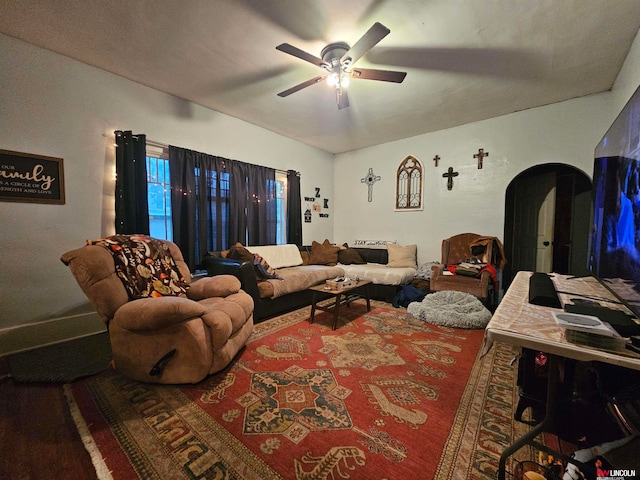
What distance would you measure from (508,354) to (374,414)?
148 centimetres

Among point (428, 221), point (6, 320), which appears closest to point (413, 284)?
point (428, 221)

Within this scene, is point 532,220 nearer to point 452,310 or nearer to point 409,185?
point 409,185

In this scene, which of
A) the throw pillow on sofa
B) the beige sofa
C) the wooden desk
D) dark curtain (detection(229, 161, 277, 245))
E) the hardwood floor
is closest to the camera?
the wooden desk

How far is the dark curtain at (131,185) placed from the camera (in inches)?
106

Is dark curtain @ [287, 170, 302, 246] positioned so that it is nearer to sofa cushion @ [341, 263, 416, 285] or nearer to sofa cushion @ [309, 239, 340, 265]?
sofa cushion @ [309, 239, 340, 265]

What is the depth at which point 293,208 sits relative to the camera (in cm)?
450

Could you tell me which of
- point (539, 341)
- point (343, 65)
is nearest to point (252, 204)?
point (343, 65)

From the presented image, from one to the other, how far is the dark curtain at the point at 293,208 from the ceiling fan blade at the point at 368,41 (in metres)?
2.50

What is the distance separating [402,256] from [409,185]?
1270 mm

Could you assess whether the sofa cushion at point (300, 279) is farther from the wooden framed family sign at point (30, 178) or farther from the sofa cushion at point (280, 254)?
the wooden framed family sign at point (30, 178)

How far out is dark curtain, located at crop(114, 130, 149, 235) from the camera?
2.69m

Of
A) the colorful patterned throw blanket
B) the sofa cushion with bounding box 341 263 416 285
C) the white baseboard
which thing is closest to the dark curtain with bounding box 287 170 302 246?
the sofa cushion with bounding box 341 263 416 285

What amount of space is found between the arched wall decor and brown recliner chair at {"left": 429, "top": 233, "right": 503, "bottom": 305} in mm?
861

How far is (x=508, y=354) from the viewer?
2.20m
